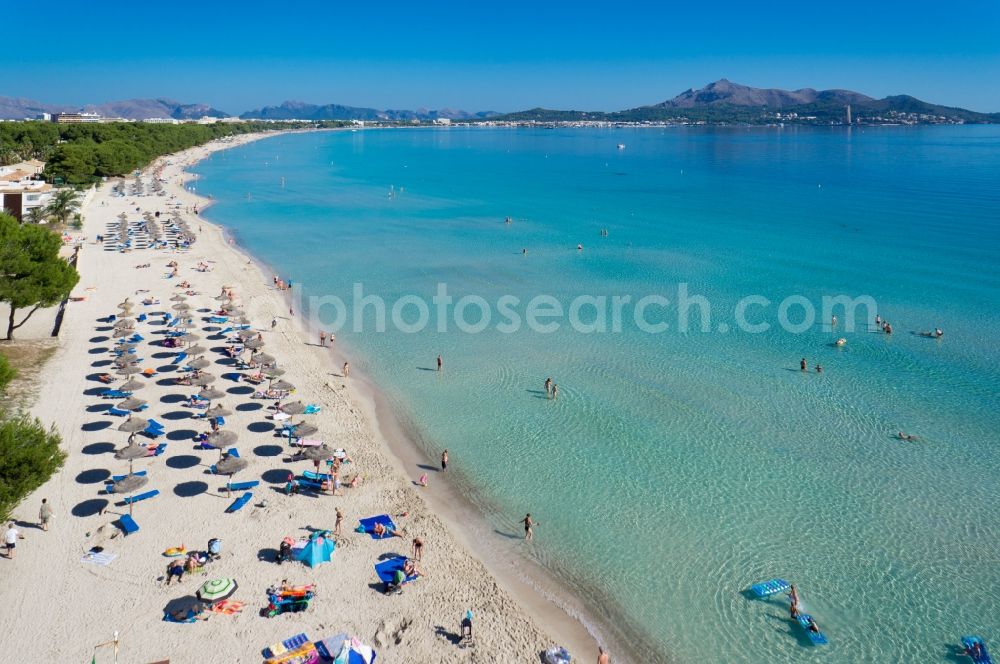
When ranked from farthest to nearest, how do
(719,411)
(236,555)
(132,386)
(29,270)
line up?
(29,270) → (719,411) → (132,386) → (236,555)

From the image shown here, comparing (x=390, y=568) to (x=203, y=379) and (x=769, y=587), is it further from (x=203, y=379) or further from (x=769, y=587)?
(x=203, y=379)

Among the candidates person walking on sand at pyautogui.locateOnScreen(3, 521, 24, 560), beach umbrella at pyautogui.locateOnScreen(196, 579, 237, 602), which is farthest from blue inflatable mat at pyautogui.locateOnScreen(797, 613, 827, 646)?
person walking on sand at pyautogui.locateOnScreen(3, 521, 24, 560)

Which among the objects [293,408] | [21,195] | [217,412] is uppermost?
[21,195]

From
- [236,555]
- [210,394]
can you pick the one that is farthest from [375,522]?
[210,394]

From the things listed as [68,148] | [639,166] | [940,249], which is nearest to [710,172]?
[639,166]

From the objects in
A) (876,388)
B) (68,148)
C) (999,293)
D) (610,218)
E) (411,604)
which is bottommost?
(411,604)

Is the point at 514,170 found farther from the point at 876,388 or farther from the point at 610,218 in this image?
the point at 876,388

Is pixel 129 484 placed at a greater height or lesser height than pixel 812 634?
greater
